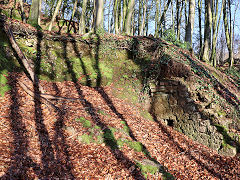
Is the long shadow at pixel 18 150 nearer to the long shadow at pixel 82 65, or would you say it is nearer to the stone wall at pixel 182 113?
the long shadow at pixel 82 65

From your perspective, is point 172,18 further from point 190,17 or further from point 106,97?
point 106,97

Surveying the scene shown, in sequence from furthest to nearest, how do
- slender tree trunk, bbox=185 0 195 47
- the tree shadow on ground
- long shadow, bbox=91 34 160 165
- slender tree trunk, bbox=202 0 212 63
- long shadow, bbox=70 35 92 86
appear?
slender tree trunk, bbox=202 0 212 63, slender tree trunk, bbox=185 0 195 47, long shadow, bbox=70 35 92 86, long shadow, bbox=91 34 160 165, the tree shadow on ground

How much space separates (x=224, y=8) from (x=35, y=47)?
53.9 ft

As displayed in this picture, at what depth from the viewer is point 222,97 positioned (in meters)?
7.69

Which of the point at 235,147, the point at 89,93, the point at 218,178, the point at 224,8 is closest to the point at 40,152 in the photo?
the point at 89,93

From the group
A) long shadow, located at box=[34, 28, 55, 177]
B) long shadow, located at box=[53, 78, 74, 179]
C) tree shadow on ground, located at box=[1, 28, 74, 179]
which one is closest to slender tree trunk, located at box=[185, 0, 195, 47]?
long shadow, located at box=[53, 78, 74, 179]

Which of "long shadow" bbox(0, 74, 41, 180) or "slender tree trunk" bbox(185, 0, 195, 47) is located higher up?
"slender tree trunk" bbox(185, 0, 195, 47)

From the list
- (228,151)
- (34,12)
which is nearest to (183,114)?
(228,151)

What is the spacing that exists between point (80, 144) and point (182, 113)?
15.8 feet

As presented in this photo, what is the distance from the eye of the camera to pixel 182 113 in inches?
289

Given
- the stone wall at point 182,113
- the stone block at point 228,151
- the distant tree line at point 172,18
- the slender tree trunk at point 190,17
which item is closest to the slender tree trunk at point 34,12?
the distant tree line at point 172,18

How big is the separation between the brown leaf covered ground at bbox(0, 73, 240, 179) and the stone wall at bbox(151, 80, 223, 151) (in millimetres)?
406

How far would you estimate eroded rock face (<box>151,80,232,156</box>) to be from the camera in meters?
6.58

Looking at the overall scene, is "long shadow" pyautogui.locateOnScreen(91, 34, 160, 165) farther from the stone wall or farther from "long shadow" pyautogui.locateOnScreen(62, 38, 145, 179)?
the stone wall
